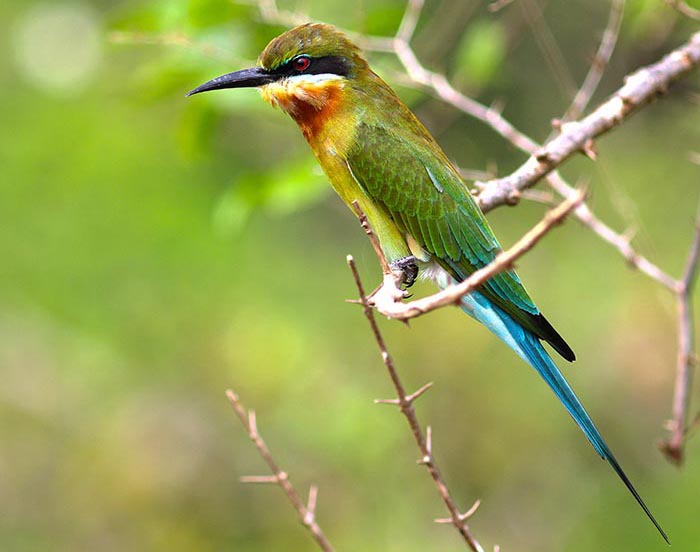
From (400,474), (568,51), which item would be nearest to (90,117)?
(568,51)

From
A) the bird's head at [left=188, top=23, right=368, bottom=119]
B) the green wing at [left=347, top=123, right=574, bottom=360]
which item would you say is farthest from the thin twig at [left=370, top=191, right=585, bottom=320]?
the bird's head at [left=188, top=23, right=368, bottom=119]

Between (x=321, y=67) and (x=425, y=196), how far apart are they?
1.30ft

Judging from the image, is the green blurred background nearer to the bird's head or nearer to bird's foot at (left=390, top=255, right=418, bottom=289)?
the bird's head

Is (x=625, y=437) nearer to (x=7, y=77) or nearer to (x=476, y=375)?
(x=476, y=375)

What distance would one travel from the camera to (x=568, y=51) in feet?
14.2

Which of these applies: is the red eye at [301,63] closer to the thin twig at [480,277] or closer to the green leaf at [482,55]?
the green leaf at [482,55]

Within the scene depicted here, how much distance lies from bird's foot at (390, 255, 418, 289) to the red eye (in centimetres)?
51

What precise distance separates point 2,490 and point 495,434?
6.39 feet

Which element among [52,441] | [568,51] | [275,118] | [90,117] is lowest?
[52,441]

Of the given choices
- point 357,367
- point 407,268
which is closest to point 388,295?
point 407,268

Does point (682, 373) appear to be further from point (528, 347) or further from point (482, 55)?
point (482, 55)

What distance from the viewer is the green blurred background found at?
322cm

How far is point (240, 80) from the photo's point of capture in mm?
2305

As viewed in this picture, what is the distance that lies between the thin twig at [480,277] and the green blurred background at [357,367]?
837 millimetres
